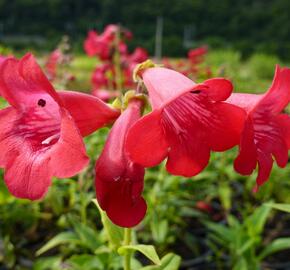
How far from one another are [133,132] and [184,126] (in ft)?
0.46

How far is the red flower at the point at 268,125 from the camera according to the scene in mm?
667

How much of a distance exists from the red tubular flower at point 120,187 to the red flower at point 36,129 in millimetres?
64

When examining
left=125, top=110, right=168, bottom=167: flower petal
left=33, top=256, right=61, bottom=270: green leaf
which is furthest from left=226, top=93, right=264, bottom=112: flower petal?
left=33, top=256, right=61, bottom=270: green leaf

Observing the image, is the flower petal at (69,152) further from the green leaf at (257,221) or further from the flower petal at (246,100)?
the green leaf at (257,221)

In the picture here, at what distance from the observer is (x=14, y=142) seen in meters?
0.76

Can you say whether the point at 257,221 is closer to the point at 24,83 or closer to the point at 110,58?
the point at 24,83

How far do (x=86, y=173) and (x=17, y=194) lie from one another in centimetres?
106

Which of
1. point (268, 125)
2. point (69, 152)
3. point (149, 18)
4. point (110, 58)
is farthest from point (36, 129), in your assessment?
point (149, 18)

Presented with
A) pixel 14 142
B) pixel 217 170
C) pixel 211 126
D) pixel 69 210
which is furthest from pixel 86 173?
pixel 211 126

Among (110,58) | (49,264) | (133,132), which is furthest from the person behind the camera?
(110,58)

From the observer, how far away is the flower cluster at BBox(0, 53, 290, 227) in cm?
64

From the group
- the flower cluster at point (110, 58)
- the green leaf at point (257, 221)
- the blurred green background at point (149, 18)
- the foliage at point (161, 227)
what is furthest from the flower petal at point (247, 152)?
the blurred green background at point (149, 18)

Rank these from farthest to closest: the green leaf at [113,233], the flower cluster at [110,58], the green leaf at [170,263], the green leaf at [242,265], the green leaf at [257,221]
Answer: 1. the flower cluster at [110,58]
2. the green leaf at [257,221]
3. the green leaf at [242,265]
4. the green leaf at [170,263]
5. the green leaf at [113,233]

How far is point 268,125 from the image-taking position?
760mm
